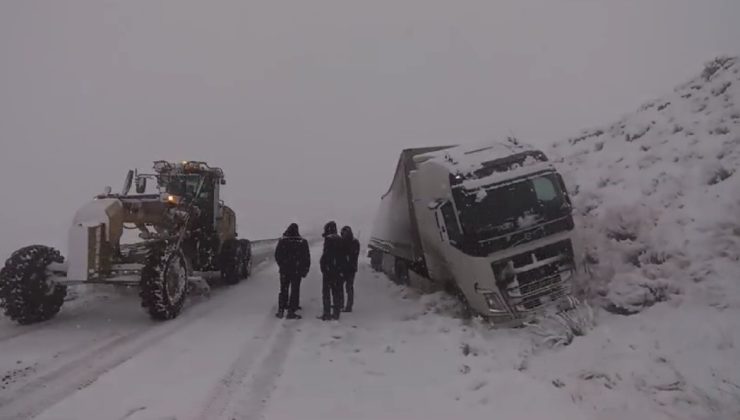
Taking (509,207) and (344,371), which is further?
(509,207)

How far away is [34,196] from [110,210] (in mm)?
50561

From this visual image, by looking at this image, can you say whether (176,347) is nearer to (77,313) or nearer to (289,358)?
(289,358)

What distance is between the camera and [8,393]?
4914 millimetres

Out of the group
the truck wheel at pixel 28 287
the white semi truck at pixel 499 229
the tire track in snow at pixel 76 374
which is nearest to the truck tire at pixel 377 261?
the white semi truck at pixel 499 229

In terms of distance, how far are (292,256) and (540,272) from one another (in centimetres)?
434

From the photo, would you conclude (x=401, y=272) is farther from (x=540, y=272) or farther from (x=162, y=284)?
(x=162, y=284)

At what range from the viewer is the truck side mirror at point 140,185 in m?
10.1

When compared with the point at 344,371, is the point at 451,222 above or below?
above

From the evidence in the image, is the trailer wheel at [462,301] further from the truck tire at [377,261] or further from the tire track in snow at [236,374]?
the truck tire at [377,261]

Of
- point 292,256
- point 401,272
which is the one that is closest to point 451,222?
point 292,256

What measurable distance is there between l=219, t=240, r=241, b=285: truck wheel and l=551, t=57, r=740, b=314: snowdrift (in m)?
8.21

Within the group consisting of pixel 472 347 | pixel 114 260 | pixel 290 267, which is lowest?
pixel 472 347

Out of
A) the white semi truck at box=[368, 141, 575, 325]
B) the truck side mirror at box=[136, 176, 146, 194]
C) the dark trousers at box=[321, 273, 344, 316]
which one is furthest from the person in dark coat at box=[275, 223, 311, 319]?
the truck side mirror at box=[136, 176, 146, 194]

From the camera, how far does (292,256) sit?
9.15m
